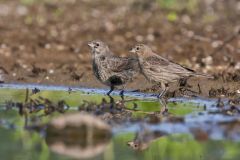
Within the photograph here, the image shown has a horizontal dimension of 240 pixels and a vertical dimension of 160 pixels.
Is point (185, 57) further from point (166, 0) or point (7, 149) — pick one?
point (7, 149)

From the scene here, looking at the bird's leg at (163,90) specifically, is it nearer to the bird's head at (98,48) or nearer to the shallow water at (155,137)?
the shallow water at (155,137)

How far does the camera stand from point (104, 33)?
2139 cm

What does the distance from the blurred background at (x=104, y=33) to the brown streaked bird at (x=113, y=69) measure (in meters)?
1.15

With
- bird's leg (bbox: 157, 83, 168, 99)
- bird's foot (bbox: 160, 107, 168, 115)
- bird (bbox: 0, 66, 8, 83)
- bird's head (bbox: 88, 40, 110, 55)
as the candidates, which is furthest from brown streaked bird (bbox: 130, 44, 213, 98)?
bird (bbox: 0, 66, 8, 83)

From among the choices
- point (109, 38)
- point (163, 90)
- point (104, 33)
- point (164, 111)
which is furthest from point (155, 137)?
point (104, 33)

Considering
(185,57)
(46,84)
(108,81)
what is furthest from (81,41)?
(108,81)

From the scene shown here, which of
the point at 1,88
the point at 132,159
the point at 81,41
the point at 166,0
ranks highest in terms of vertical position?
the point at 166,0

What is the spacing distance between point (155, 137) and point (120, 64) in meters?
4.05

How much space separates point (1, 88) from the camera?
15.3 m

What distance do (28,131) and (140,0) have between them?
13.6 m

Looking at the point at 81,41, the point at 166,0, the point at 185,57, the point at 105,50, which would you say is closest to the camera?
the point at 105,50

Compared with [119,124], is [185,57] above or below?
above

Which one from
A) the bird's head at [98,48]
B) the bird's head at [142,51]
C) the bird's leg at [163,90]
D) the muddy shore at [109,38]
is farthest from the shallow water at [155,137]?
the muddy shore at [109,38]

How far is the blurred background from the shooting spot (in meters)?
17.6
